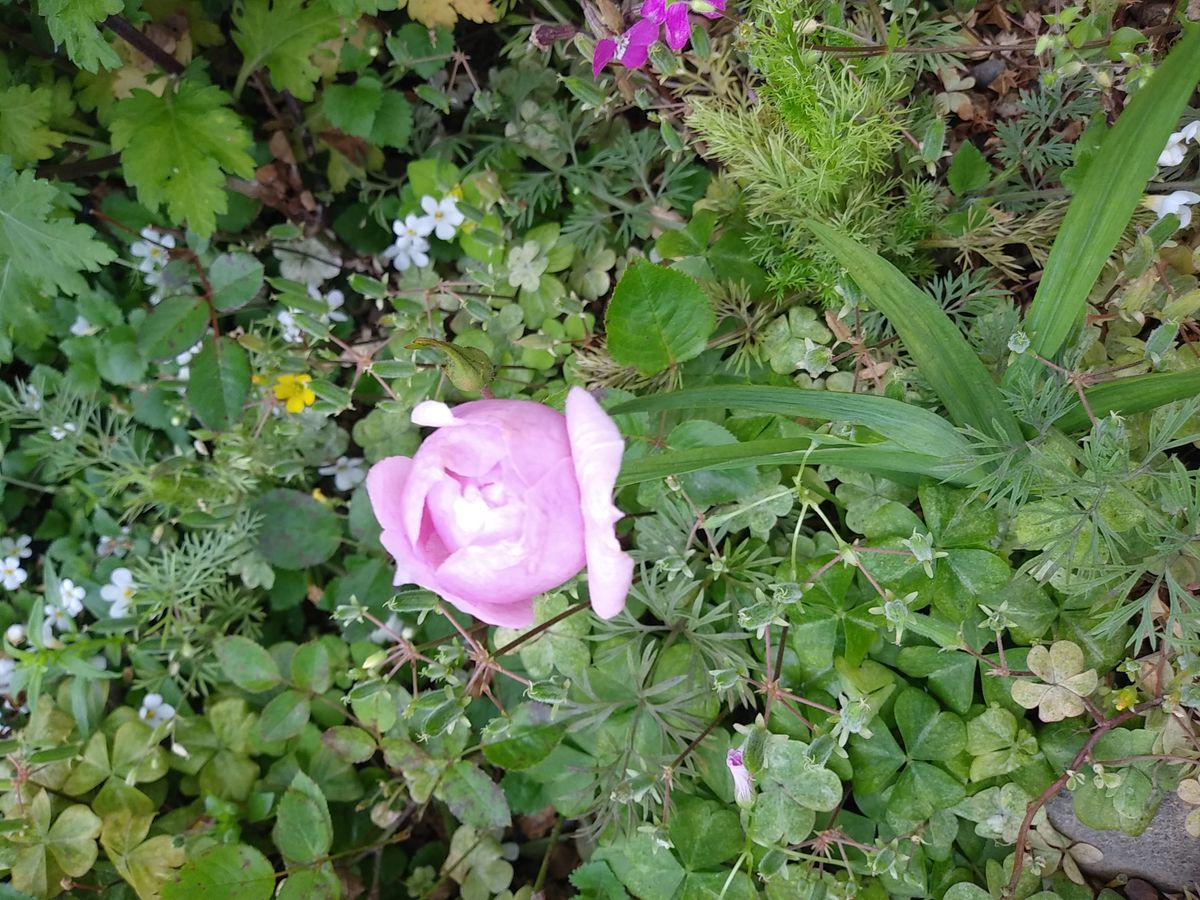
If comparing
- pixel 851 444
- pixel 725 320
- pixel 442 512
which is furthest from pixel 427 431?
pixel 851 444

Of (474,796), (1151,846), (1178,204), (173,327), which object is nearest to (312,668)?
(474,796)

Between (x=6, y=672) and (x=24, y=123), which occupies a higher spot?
(x=24, y=123)

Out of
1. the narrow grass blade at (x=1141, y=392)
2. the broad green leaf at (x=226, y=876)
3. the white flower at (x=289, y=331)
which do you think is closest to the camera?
the narrow grass blade at (x=1141, y=392)

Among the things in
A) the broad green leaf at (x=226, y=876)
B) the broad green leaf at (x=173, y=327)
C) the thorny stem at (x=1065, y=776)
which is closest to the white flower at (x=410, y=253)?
the broad green leaf at (x=173, y=327)

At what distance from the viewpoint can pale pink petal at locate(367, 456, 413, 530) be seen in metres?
0.92

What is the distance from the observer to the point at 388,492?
92 centimetres

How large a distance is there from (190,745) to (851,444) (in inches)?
52.0

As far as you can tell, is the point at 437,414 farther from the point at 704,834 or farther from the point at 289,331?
the point at 289,331

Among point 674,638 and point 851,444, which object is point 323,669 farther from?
point 851,444

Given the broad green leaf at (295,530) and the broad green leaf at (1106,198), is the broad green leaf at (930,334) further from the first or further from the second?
Result: the broad green leaf at (295,530)

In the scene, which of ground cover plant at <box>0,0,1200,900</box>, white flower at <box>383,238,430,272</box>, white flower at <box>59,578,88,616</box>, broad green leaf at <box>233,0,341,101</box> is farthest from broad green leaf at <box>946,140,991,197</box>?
white flower at <box>59,578,88,616</box>

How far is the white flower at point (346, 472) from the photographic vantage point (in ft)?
5.48

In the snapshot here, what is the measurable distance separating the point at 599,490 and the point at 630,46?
0.66m

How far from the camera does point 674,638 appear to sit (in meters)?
1.28
